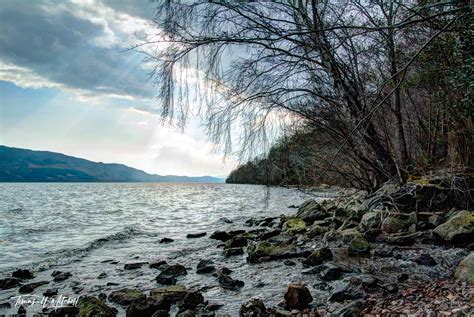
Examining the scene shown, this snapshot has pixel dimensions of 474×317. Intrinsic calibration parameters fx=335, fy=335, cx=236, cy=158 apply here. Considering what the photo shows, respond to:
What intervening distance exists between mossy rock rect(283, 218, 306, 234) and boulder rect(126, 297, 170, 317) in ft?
23.4

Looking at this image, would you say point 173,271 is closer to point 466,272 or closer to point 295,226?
point 466,272

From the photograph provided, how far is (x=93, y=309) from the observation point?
5.35 m

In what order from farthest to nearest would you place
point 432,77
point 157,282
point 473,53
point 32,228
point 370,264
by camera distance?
1. point 32,228
2. point 432,77
3. point 157,282
4. point 370,264
5. point 473,53

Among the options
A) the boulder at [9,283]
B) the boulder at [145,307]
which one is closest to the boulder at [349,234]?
the boulder at [145,307]

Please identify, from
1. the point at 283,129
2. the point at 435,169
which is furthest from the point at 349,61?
the point at 435,169

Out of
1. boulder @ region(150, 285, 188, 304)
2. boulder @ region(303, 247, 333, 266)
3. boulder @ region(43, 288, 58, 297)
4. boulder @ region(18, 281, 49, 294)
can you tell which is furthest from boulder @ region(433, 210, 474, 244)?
boulder @ region(18, 281, 49, 294)

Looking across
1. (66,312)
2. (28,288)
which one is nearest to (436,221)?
(66,312)

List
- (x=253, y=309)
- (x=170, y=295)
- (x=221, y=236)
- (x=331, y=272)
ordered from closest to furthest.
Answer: (x=253, y=309) < (x=170, y=295) < (x=331, y=272) < (x=221, y=236)

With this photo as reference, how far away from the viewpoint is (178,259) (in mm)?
10055

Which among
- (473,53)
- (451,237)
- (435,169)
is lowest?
(451,237)

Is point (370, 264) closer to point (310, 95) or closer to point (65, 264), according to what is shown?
point (310, 95)

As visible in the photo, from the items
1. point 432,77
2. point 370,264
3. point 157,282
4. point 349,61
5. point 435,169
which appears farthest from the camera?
point 435,169

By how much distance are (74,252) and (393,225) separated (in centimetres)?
1051

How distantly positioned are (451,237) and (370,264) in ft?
6.69
